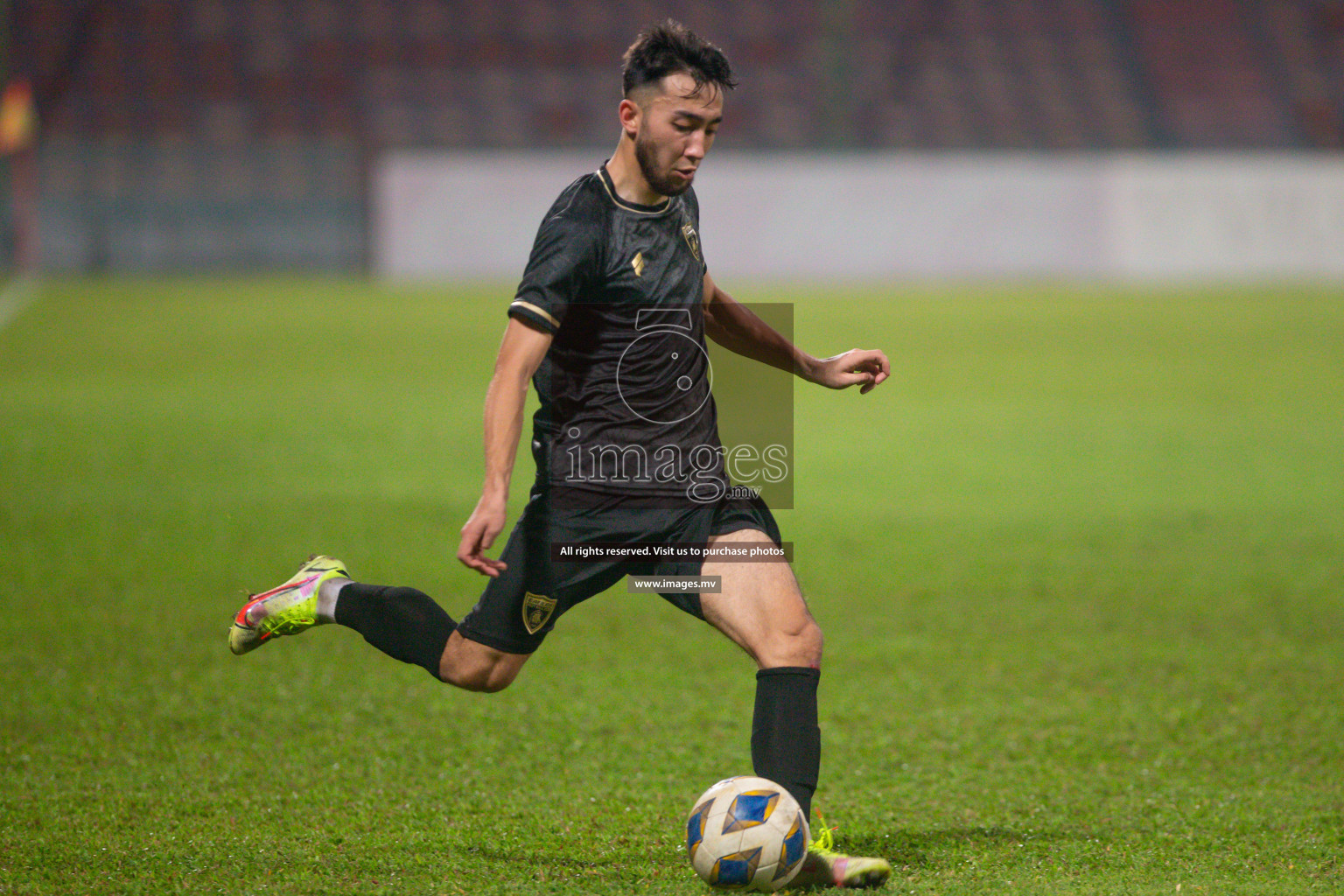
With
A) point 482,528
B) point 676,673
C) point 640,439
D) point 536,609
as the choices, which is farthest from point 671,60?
point 676,673

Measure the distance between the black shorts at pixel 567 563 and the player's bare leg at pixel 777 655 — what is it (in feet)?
0.24

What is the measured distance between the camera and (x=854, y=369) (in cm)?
391

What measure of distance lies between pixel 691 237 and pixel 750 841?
1438 millimetres

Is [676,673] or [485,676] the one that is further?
[676,673]

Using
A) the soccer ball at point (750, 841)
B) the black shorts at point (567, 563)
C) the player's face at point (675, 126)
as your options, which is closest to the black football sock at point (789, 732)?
the soccer ball at point (750, 841)

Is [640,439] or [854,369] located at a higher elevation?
[854,369]

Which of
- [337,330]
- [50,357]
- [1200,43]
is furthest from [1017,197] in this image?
[50,357]

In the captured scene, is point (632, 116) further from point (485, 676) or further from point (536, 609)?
point (485, 676)

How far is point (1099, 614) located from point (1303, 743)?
1807 millimetres

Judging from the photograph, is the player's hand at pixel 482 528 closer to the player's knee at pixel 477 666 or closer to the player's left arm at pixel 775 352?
the player's knee at pixel 477 666

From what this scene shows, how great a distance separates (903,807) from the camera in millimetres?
3996

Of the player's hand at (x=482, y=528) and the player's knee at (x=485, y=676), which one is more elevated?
the player's hand at (x=482, y=528)

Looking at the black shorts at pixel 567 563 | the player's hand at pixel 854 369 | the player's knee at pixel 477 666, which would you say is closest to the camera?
the black shorts at pixel 567 563

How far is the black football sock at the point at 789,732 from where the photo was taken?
11.3ft
